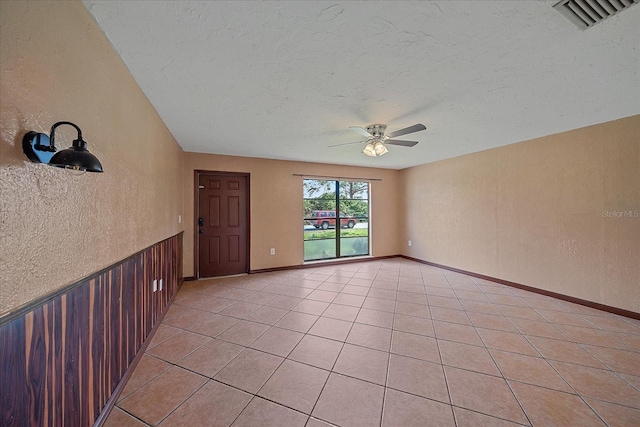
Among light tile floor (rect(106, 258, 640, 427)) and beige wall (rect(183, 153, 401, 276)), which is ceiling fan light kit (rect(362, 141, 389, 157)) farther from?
beige wall (rect(183, 153, 401, 276))

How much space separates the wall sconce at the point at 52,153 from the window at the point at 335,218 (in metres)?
4.27

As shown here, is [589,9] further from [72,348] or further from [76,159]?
[72,348]

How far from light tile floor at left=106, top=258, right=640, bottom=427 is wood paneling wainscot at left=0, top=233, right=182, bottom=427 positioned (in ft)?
1.01

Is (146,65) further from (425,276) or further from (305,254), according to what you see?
(425,276)

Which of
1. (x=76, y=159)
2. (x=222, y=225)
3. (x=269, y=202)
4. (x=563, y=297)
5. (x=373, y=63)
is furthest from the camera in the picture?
(x=269, y=202)

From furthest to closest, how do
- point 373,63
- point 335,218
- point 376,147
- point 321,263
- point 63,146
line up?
point 335,218 < point 321,263 < point 376,147 < point 373,63 < point 63,146

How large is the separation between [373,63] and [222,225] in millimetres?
3764

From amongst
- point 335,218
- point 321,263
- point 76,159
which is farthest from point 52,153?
point 335,218

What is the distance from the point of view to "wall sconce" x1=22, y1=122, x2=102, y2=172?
0.84 metres

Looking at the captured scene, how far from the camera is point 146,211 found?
83.4 inches

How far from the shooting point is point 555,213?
3252 millimetres

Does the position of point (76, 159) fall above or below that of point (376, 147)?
below

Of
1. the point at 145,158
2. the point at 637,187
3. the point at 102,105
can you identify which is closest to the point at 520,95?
the point at 637,187

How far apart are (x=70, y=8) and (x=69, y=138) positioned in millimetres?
596
